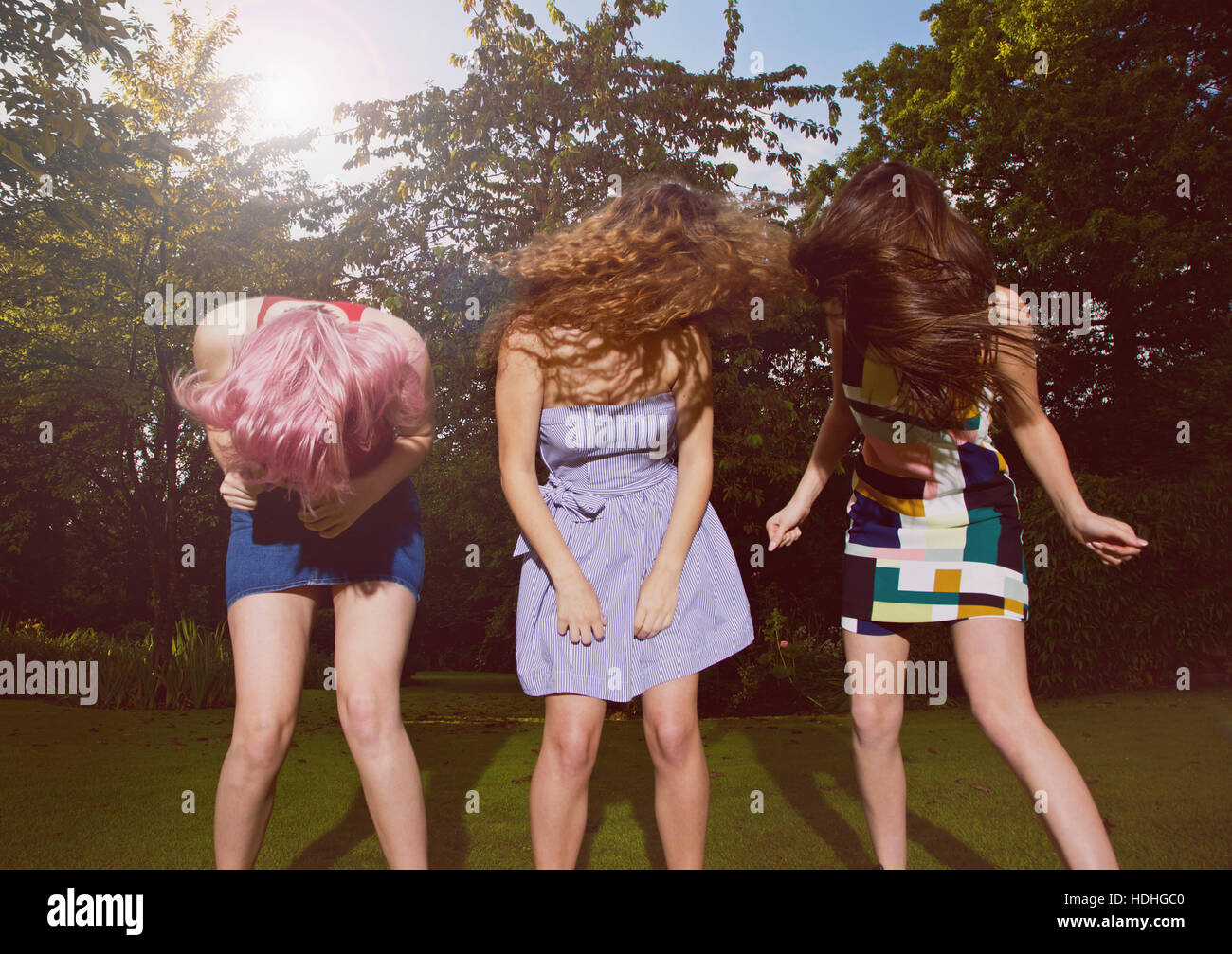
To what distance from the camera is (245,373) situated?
2.35 metres

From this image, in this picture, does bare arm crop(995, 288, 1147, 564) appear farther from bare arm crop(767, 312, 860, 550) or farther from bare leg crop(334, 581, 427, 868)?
bare leg crop(334, 581, 427, 868)

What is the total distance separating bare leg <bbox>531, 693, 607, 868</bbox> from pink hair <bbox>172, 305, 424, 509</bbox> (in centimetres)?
93

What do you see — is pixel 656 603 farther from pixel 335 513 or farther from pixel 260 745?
pixel 260 745

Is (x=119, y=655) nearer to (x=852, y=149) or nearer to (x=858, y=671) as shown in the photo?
(x=858, y=671)

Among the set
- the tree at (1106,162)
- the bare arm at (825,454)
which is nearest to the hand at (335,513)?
the bare arm at (825,454)

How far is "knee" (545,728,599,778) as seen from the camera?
95.4 inches

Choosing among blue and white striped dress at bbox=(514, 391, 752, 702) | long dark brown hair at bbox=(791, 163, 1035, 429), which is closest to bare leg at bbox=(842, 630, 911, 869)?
blue and white striped dress at bbox=(514, 391, 752, 702)

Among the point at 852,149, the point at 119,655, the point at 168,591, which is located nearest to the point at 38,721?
the point at 119,655

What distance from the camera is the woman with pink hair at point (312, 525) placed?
233 cm

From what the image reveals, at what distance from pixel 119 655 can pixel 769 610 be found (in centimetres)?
894

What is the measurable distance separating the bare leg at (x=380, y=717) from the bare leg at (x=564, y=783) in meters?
0.35

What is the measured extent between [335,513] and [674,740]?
121cm

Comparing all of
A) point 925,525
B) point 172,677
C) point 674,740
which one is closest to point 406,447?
point 674,740

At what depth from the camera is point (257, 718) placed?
244 centimetres
